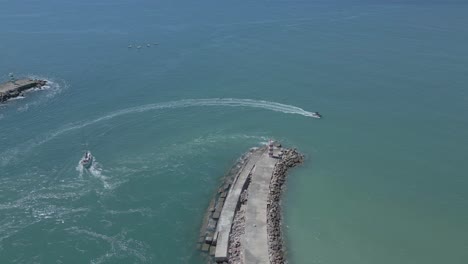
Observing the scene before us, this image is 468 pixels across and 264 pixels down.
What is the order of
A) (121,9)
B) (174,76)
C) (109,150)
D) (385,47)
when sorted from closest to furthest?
(109,150) → (174,76) → (385,47) → (121,9)

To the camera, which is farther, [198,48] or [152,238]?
[198,48]

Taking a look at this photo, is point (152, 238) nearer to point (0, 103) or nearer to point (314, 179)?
point (314, 179)

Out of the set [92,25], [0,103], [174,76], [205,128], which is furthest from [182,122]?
[92,25]

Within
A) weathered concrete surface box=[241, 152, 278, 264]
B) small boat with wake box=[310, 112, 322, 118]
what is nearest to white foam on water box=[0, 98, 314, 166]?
small boat with wake box=[310, 112, 322, 118]

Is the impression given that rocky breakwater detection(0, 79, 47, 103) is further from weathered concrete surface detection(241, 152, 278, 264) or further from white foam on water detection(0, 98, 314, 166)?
weathered concrete surface detection(241, 152, 278, 264)

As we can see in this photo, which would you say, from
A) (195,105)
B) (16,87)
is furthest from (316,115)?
(16,87)

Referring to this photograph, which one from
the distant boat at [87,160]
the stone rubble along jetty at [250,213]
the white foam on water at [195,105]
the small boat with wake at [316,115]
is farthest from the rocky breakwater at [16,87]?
Answer: the small boat with wake at [316,115]
